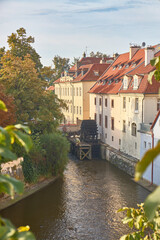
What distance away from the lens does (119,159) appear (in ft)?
113

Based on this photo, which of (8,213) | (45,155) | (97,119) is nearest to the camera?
(8,213)

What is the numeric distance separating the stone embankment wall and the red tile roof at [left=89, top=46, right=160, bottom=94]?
20.9 ft

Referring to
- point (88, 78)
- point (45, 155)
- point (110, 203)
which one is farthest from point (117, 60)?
point (110, 203)

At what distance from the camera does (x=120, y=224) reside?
1947cm

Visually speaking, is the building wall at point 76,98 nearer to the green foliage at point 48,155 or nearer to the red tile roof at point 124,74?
the red tile roof at point 124,74

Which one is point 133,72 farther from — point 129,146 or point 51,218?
point 51,218

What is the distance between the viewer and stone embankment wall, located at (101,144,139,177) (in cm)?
3144

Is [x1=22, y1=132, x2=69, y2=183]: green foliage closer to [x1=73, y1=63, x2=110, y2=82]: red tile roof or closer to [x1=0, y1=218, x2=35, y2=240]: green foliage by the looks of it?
[x1=73, y1=63, x2=110, y2=82]: red tile roof

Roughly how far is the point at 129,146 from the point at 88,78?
20.8 meters

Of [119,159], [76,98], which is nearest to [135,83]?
[119,159]

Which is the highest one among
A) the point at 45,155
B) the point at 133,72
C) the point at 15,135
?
the point at 133,72

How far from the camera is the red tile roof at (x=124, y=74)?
3079cm

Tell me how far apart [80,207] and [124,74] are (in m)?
18.4

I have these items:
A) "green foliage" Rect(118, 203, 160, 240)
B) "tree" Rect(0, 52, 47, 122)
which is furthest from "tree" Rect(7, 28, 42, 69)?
"green foliage" Rect(118, 203, 160, 240)
